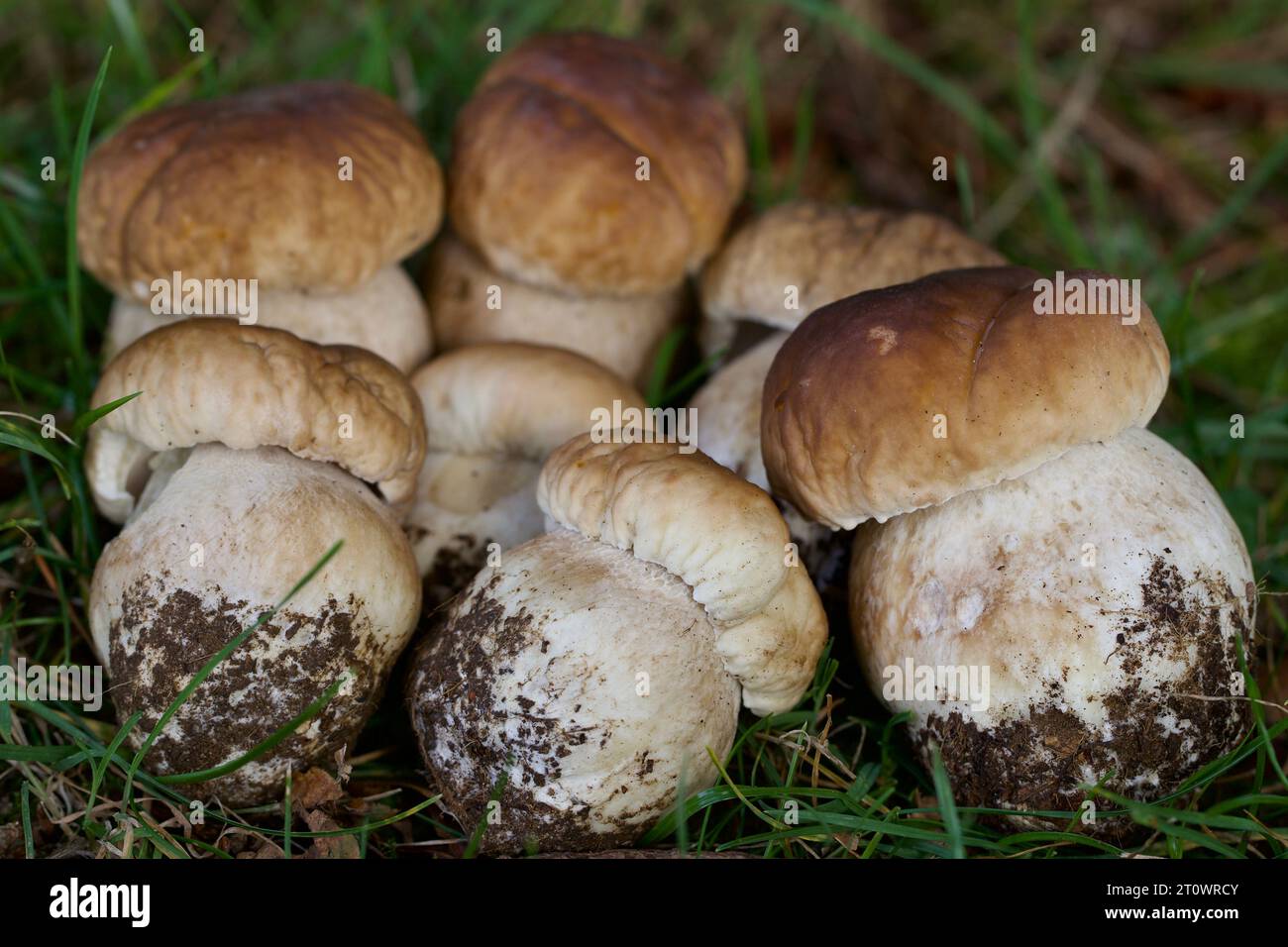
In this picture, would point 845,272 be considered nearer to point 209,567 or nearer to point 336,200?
point 336,200

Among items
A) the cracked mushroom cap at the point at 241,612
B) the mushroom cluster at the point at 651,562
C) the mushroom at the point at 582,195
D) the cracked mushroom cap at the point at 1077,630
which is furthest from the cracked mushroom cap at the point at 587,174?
the cracked mushroom cap at the point at 1077,630

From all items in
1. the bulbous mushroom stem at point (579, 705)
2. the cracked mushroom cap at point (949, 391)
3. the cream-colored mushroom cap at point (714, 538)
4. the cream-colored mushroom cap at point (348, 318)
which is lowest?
the bulbous mushroom stem at point (579, 705)

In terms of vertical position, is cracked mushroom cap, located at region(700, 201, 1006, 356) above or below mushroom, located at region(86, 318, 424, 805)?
above

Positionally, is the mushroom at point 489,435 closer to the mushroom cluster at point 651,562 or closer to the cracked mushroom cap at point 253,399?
the mushroom cluster at point 651,562

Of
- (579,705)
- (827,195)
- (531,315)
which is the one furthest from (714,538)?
(827,195)

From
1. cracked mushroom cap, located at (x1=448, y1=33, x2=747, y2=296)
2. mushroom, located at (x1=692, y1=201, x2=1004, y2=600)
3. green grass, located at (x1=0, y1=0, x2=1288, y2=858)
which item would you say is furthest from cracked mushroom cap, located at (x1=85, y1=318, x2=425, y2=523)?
mushroom, located at (x1=692, y1=201, x2=1004, y2=600)

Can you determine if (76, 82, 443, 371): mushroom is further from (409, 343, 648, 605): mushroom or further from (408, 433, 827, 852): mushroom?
(408, 433, 827, 852): mushroom
